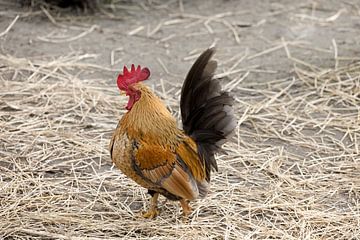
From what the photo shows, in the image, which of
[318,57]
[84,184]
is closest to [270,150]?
[84,184]

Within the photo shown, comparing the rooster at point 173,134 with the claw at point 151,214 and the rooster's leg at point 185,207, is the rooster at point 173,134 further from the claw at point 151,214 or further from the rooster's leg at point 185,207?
the claw at point 151,214

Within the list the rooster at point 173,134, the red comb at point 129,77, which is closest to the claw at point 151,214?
the rooster at point 173,134

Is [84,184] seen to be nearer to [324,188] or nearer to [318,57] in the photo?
[324,188]

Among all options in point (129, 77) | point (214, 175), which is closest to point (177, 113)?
point (214, 175)

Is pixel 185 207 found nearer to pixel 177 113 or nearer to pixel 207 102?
pixel 207 102

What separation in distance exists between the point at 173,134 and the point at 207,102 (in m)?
0.26

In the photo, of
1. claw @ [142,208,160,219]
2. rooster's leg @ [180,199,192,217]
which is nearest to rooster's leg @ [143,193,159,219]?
claw @ [142,208,160,219]

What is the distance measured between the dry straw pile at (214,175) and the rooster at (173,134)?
1.01 ft

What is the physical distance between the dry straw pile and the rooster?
1.01ft

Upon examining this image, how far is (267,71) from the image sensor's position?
21.6 feet

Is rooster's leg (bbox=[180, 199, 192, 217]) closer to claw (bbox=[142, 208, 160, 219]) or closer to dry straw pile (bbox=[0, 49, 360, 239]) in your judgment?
dry straw pile (bbox=[0, 49, 360, 239])

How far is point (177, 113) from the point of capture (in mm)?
5672

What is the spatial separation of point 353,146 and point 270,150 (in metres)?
0.63

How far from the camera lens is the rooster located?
3.96 metres
